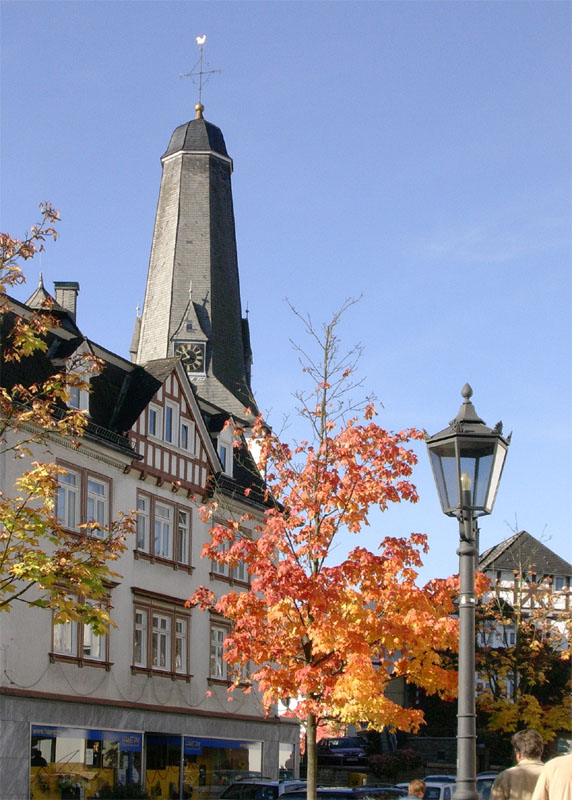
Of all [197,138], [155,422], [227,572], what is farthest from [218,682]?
[197,138]

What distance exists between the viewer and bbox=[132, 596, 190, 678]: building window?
3606 cm

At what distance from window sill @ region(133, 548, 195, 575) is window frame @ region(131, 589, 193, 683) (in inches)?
38.1

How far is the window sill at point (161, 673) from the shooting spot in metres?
35.7

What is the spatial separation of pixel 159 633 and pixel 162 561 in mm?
2051

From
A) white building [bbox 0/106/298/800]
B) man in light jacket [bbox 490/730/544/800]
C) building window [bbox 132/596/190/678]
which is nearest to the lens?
man in light jacket [bbox 490/730/544/800]

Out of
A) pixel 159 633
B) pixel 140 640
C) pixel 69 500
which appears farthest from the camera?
pixel 159 633

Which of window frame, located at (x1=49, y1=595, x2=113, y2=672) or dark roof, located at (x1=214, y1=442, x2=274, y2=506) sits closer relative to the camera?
window frame, located at (x1=49, y1=595, x2=113, y2=672)

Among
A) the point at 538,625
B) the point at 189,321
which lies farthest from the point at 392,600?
the point at 189,321

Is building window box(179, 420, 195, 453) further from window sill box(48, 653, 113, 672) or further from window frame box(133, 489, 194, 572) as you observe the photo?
window sill box(48, 653, 113, 672)

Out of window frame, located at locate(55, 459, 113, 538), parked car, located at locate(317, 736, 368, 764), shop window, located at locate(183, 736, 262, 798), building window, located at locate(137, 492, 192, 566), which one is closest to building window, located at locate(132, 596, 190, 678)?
building window, located at locate(137, 492, 192, 566)

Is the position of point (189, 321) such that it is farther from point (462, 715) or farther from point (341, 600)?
point (462, 715)

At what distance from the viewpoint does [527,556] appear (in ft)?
256

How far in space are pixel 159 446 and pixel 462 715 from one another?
27863mm

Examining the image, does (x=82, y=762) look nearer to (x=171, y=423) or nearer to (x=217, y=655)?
(x=217, y=655)
